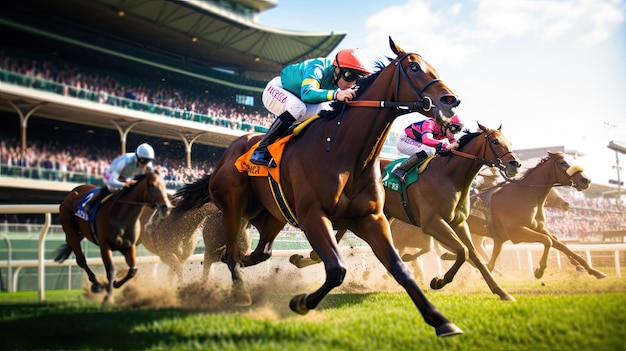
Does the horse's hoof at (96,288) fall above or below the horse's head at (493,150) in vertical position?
below

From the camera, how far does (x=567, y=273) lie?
295 inches

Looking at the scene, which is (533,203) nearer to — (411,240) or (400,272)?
(411,240)

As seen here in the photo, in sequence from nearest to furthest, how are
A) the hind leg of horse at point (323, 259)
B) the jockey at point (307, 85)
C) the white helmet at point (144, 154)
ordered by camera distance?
the hind leg of horse at point (323, 259) < the jockey at point (307, 85) < the white helmet at point (144, 154)

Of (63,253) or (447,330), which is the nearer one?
(447,330)

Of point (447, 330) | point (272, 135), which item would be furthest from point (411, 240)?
point (447, 330)

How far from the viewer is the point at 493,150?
5.50 metres

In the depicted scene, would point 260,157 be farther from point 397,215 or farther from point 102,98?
point 102,98

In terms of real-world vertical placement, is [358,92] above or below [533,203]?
above

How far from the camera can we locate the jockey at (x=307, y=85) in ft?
12.9

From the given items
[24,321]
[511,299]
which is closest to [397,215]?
[511,299]

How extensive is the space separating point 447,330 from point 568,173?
4.22 m

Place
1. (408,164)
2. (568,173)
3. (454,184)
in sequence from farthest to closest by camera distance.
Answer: (568,173), (408,164), (454,184)

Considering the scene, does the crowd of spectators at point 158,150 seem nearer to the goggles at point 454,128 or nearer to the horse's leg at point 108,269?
the horse's leg at point 108,269

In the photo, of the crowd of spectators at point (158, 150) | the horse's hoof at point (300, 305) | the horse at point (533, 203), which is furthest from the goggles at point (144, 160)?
the horse at point (533, 203)
